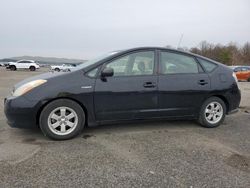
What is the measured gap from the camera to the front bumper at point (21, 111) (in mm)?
4078

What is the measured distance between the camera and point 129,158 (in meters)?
3.57

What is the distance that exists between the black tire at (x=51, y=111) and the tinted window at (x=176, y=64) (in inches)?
63.2

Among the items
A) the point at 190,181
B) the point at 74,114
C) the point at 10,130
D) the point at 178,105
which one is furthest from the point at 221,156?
the point at 10,130

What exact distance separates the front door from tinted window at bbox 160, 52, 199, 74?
0.68 ft

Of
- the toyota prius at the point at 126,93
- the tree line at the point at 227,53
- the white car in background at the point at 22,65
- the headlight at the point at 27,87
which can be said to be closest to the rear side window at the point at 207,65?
the toyota prius at the point at 126,93

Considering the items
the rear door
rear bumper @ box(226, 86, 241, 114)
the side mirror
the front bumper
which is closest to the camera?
the front bumper

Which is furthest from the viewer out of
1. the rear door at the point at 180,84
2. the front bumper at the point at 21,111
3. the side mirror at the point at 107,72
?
the rear door at the point at 180,84

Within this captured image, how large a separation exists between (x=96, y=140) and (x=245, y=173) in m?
2.17

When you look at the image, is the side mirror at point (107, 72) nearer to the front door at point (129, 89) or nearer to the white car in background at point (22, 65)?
the front door at point (129, 89)

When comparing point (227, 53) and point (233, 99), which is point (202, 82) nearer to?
point (233, 99)

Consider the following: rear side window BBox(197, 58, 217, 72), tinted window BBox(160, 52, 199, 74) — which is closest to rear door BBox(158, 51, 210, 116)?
tinted window BBox(160, 52, 199, 74)

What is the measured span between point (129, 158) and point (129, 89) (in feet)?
4.31

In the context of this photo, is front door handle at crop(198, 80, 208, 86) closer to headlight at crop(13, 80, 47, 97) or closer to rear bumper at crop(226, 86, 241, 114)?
rear bumper at crop(226, 86, 241, 114)

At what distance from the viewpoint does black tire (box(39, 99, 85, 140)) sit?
415cm
